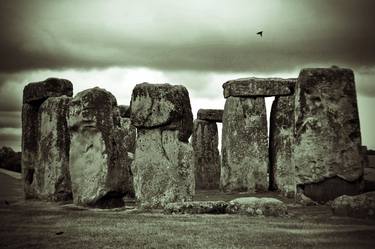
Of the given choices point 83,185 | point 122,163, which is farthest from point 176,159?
point 83,185

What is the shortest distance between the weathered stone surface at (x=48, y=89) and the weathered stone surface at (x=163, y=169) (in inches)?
150

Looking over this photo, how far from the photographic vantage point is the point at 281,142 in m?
17.3

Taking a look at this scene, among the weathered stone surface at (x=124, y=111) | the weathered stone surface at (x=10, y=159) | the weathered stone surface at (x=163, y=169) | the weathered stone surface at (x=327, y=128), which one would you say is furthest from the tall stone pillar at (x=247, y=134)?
the weathered stone surface at (x=10, y=159)

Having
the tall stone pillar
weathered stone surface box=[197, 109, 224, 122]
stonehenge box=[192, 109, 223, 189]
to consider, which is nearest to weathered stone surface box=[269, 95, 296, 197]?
the tall stone pillar

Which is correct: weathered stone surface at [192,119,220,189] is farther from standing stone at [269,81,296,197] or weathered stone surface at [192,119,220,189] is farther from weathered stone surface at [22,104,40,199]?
weathered stone surface at [22,104,40,199]

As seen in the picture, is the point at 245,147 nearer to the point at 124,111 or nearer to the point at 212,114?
the point at 212,114

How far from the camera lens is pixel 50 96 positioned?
14.0 m

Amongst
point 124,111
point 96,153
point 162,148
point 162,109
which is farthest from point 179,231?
point 124,111

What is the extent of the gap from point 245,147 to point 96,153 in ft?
23.7

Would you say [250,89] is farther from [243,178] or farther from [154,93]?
[154,93]

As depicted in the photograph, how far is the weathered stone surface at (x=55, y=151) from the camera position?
43.1 feet

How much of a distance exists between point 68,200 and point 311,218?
6085mm

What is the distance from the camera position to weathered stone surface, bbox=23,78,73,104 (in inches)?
549

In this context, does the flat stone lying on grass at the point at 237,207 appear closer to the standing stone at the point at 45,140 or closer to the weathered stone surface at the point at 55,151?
the weathered stone surface at the point at 55,151
